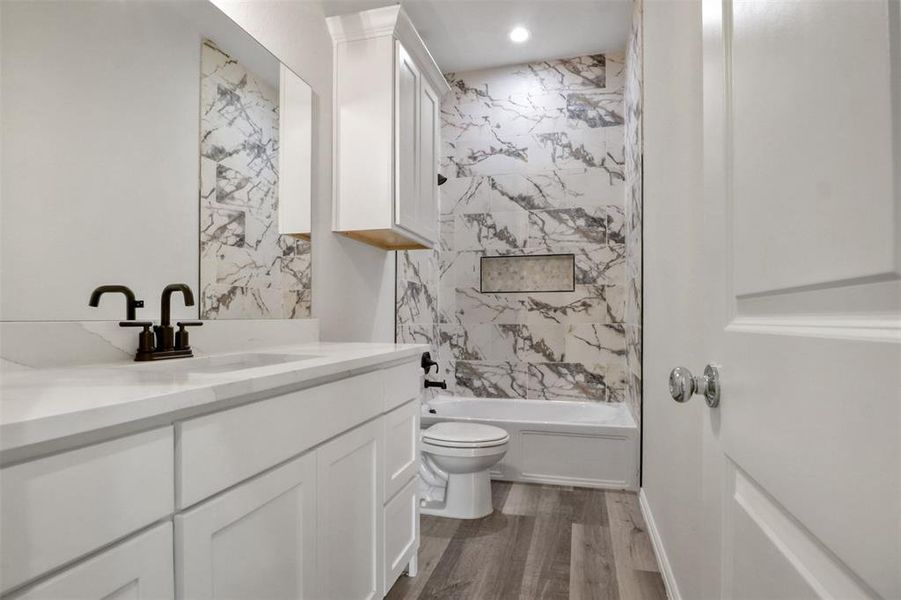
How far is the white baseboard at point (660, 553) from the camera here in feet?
5.62

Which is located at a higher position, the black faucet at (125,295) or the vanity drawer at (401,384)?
the black faucet at (125,295)

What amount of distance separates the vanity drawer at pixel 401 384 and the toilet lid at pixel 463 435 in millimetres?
703

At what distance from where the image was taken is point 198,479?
2.71 ft

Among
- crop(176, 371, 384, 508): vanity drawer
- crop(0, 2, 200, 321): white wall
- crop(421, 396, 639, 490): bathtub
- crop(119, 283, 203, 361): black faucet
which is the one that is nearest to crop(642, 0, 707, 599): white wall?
crop(421, 396, 639, 490): bathtub

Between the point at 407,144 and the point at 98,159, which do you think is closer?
the point at 98,159

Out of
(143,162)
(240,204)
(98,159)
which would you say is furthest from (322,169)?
(98,159)

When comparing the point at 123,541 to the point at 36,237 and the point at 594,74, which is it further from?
the point at 594,74

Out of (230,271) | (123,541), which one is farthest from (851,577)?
(230,271)

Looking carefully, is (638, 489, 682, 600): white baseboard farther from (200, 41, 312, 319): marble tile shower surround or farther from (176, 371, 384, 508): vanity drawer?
(200, 41, 312, 319): marble tile shower surround

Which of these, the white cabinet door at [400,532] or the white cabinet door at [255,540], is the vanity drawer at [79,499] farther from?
the white cabinet door at [400,532]

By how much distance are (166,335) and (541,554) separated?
173 centimetres

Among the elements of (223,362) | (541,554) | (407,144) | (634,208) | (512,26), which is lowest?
(541,554)

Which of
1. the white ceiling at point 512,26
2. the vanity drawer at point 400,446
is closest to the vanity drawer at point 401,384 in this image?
the vanity drawer at point 400,446

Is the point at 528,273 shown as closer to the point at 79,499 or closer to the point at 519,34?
the point at 519,34
